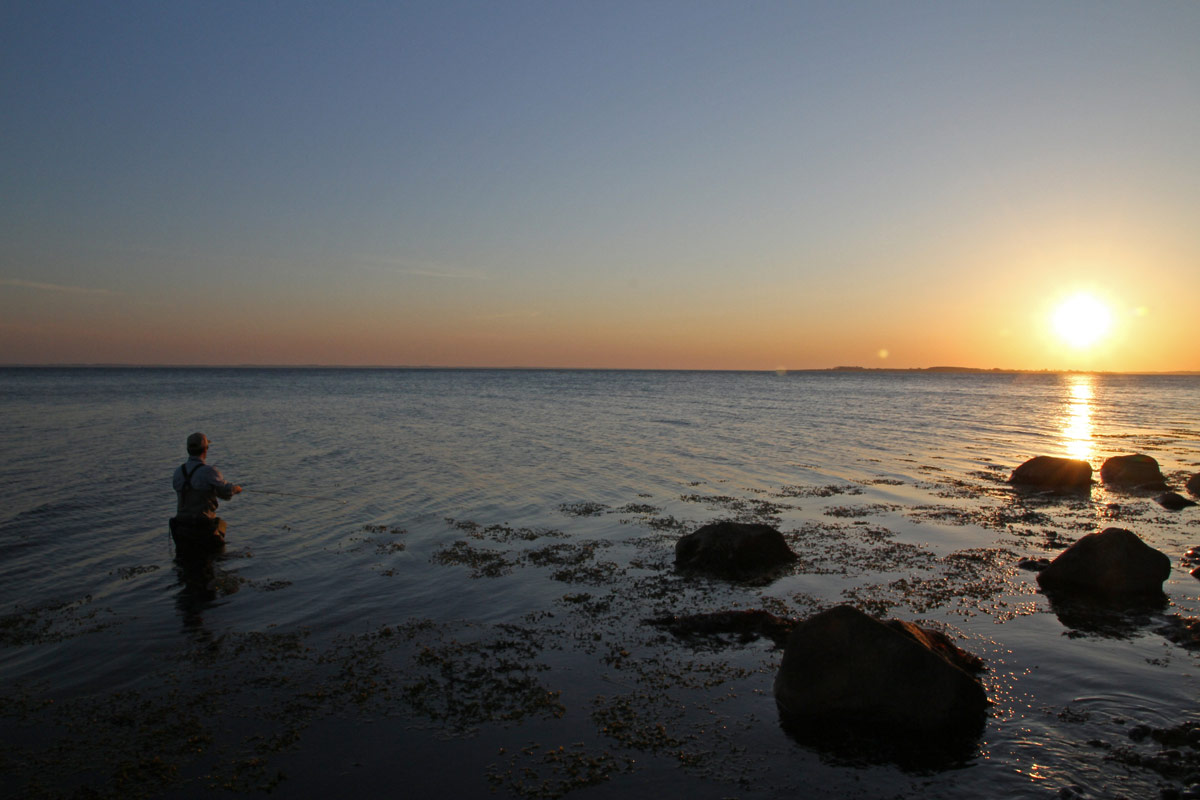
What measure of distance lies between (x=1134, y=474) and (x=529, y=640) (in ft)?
85.3

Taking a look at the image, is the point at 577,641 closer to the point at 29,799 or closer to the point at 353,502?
the point at 29,799

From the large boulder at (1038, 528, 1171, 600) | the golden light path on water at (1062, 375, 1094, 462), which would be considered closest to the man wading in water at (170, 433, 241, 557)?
the large boulder at (1038, 528, 1171, 600)

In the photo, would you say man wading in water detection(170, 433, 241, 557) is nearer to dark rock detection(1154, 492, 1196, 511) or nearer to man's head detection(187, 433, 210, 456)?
man's head detection(187, 433, 210, 456)

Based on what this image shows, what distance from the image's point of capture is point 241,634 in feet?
34.6

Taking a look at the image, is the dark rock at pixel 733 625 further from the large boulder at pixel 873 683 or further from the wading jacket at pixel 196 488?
the wading jacket at pixel 196 488

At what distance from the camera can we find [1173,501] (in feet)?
69.8

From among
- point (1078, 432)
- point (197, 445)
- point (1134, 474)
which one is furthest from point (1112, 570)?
point (1078, 432)

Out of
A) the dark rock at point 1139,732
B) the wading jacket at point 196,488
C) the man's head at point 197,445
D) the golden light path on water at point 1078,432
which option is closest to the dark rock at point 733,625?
the dark rock at point 1139,732

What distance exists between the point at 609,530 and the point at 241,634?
9.27 m

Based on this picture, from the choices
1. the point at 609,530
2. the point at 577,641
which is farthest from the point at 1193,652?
the point at 609,530

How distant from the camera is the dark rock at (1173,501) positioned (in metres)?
21.0

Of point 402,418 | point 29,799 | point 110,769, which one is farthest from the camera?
point 402,418

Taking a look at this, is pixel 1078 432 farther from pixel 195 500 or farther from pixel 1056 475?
pixel 195 500

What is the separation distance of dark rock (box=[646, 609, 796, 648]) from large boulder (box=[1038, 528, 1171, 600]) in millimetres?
6225
